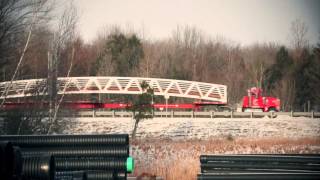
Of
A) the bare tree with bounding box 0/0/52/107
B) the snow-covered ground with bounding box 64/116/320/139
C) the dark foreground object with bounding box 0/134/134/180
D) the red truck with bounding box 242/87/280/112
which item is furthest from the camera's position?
the red truck with bounding box 242/87/280/112

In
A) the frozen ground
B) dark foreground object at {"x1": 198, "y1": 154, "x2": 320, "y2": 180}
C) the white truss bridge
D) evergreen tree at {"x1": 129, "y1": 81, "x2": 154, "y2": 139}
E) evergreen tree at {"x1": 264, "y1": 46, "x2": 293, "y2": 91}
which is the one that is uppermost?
evergreen tree at {"x1": 264, "y1": 46, "x2": 293, "y2": 91}

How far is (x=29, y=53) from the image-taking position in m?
13.1

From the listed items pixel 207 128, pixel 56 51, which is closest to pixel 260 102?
pixel 207 128

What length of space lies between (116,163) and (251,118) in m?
16.7

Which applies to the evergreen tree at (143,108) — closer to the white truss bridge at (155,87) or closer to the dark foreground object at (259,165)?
the white truss bridge at (155,87)

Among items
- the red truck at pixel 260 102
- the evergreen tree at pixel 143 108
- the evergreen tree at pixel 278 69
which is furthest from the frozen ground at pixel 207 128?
the evergreen tree at pixel 278 69

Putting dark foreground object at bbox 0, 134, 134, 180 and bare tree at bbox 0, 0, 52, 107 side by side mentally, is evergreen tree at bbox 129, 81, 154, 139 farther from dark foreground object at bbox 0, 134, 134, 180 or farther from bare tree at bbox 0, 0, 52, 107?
dark foreground object at bbox 0, 134, 134, 180

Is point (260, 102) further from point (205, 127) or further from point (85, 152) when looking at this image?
point (85, 152)

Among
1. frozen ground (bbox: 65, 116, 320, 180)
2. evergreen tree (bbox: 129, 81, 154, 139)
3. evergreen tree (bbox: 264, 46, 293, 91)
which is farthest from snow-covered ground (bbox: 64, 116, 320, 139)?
evergreen tree (bbox: 264, 46, 293, 91)

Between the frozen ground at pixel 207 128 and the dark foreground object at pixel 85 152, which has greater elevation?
the dark foreground object at pixel 85 152

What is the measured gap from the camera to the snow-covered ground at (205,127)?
20.9 m

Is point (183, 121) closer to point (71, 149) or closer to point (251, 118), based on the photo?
point (251, 118)

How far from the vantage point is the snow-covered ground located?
68.4 feet

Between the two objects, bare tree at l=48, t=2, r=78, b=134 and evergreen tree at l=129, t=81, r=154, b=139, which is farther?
evergreen tree at l=129, t=81, r=154, b=139
